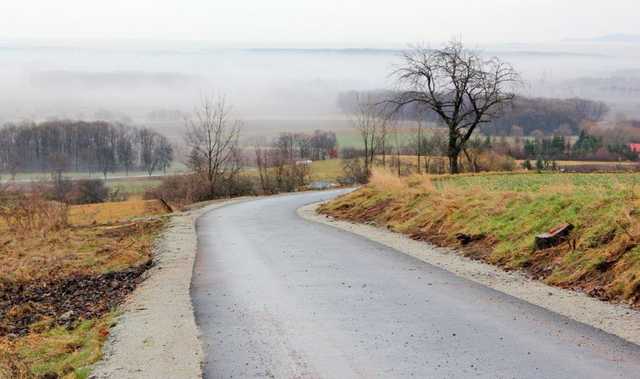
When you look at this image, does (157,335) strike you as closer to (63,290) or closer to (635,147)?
(63,290)

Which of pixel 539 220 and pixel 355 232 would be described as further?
pixel 355 232

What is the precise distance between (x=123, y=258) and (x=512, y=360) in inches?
472

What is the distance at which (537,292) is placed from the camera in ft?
34.0

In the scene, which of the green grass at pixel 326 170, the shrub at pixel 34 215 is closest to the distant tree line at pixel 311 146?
the green grass at pixel 326 170

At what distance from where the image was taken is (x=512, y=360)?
277 inches

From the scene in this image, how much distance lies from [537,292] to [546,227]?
348 cm

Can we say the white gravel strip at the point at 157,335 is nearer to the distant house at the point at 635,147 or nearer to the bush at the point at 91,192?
the bush at the point at 91,192

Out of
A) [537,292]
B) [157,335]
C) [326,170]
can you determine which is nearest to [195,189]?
[537,292]

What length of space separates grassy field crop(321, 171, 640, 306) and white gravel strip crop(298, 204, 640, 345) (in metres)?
0.30

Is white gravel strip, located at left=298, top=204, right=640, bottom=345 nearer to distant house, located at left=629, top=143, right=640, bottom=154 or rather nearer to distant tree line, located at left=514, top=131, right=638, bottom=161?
distant tree line, located at left=514, top=131, right=638, bottom=161

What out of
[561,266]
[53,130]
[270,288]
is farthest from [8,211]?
[53,130]

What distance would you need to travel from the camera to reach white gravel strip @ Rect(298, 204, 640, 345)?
8375mm

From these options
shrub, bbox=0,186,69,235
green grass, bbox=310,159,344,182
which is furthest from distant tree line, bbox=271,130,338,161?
shrub, bbox=0,186,69,235

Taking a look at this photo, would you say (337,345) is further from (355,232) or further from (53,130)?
(53,130)
